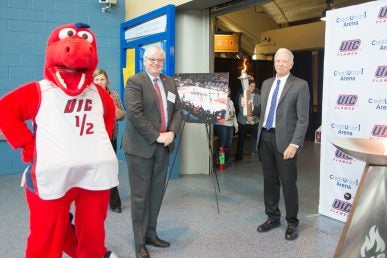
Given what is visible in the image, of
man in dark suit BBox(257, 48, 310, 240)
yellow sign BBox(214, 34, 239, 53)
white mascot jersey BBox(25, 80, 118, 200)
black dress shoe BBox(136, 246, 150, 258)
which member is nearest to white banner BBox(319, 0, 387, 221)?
man in dark suit BBox(257, 48, 310, 240)

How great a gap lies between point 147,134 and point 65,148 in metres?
0.71

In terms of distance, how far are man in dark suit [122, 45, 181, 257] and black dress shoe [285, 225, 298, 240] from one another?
1063 mm

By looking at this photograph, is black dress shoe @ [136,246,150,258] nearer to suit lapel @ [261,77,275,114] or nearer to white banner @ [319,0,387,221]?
suit lapel @ [261,77,275,114]

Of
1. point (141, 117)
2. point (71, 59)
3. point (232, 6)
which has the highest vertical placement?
point (232, 6)

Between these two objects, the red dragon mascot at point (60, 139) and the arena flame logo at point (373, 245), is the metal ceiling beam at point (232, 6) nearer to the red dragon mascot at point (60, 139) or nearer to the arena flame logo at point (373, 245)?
the red dragon mascot at point (60, 139)

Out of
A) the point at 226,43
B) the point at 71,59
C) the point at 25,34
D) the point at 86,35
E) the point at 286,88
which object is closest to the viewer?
the point at 71,59

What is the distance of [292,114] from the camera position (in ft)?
9.64

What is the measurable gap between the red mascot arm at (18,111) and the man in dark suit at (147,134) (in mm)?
726

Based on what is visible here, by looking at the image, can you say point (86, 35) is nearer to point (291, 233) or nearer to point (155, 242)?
point (155, 242)

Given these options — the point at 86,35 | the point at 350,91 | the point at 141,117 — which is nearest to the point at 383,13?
the point at 350,91

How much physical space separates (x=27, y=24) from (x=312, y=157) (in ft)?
16.0

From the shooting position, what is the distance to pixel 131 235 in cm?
310

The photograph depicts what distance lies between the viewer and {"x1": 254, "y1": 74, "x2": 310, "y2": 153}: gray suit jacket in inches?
114

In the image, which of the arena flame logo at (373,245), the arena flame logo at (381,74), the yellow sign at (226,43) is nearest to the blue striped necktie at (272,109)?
the arena flame logo at (381,74)
